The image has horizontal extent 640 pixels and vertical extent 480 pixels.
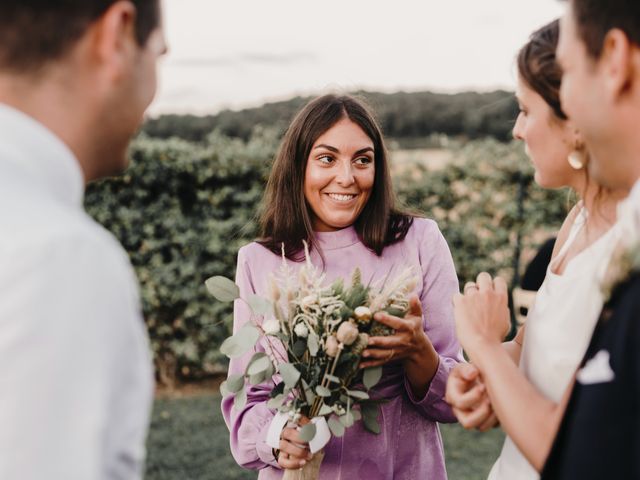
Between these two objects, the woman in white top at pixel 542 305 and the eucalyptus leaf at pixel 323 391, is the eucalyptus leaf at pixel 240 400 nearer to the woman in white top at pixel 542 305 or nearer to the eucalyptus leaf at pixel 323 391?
the eucalyptus leaf at pixel 323 391

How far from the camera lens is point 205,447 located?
6906mm

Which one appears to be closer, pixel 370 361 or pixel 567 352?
pixel 567 352

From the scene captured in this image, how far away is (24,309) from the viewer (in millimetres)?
1037

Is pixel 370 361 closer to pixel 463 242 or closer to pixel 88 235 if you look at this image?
pixel 88 235

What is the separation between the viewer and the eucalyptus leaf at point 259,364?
2408 mm

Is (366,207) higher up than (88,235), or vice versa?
(88,235)

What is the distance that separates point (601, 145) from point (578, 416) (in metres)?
0.62

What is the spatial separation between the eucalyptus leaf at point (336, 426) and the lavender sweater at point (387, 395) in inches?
13.5

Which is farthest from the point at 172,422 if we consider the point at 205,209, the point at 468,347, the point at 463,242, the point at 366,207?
the point at 468,347

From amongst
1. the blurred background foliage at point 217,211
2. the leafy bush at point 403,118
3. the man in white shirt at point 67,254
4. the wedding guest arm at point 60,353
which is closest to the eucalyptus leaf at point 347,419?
the man in white shirt at point 67,254

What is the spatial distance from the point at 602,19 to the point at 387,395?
184 centimetres

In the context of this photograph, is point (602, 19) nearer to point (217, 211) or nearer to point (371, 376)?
point (371, 376)

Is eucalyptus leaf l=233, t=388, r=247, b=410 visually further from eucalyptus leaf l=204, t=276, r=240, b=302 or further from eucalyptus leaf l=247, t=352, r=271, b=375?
eucalyptus leaf l=204, t=276, r=240, b=302

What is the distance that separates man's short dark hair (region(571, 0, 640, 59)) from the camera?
142 cm
